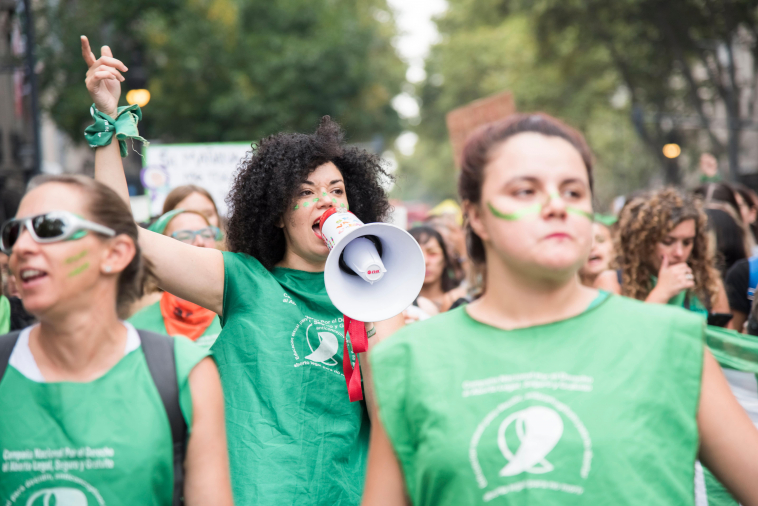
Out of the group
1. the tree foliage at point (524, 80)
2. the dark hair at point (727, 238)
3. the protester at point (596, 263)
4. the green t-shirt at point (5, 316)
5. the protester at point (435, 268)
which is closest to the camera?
the green t-shirt at point (5, 316)

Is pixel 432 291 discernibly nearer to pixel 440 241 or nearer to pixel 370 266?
pixel 440 241

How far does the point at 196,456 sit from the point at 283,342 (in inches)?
38.8

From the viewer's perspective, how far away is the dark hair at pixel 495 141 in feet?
6.43

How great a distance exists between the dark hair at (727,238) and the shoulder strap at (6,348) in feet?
15.7

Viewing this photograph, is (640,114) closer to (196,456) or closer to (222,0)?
(222,0)

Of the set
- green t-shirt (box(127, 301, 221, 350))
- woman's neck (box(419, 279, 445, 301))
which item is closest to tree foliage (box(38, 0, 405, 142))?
woman's neck (box(419, 279, 445, 301))

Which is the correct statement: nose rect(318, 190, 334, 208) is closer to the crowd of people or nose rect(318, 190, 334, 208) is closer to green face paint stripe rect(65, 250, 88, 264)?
the crowd of people

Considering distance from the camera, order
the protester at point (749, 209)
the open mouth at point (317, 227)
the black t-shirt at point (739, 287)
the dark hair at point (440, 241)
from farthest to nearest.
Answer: the protester at point (749, 209), the dark hair at point (440, 241), the black t-shirt at point (739, 287), the open mouth at point (317, 227)

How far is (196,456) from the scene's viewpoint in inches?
74.4

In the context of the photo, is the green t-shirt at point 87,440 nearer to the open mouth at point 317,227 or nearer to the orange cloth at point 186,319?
the open mouth at point 317,227

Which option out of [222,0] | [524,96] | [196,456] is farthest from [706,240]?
[524,96]

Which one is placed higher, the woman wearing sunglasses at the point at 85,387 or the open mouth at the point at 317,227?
the open mouth at the point at 317,227

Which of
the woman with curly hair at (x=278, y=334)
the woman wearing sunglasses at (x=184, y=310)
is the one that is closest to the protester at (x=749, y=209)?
the woman wearing sunglasses at (x=184, y=310)

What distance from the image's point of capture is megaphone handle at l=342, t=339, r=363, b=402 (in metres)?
2.79
